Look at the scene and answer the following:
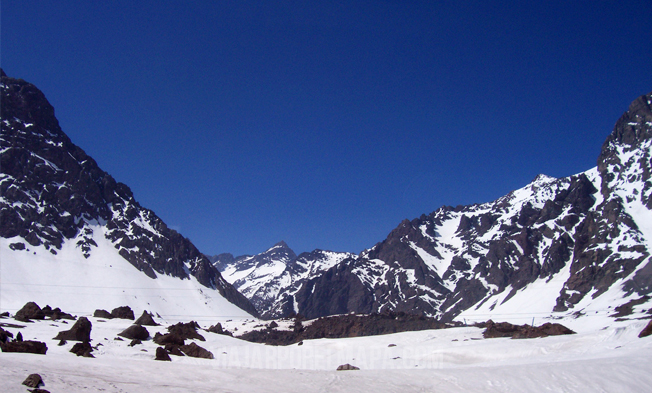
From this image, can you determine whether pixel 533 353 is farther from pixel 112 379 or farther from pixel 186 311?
pixel 186 311

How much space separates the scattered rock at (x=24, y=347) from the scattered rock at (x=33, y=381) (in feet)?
25.7

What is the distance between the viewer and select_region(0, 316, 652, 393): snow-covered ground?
21938 mm

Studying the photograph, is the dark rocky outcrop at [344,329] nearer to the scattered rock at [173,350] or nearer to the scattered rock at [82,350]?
the scattered rock at [173,350]

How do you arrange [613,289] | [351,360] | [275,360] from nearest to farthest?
[275,360] < [351,360] < [613,289]

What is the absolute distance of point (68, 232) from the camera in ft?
620

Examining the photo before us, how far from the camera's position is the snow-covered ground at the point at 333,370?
21.9 m

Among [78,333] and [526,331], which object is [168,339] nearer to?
[78,333]

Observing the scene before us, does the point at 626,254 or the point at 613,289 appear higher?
the point at 626,254

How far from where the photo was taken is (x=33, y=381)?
729 inches

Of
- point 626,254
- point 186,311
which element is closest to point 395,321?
point 186,311

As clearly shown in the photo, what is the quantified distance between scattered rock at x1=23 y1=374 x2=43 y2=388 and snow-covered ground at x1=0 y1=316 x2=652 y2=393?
333 millimetres

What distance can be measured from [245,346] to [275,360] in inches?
153

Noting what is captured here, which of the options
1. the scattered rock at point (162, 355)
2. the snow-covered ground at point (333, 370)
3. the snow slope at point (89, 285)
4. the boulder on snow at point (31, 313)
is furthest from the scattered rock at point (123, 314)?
the snow slope at point (89, 285)

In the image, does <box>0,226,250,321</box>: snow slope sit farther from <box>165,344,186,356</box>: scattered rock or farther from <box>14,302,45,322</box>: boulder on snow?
<box>165,344,186,356</box>: scattered rock
